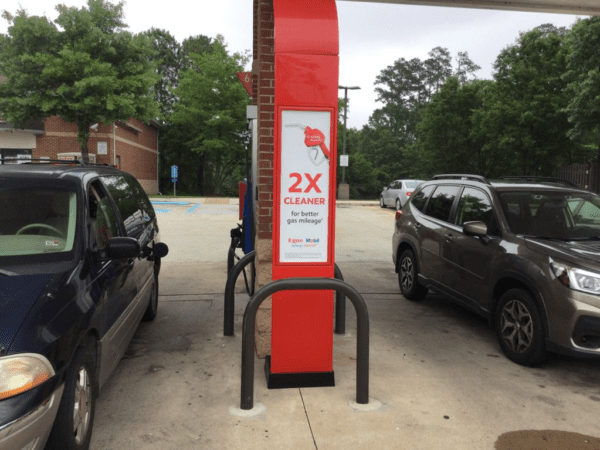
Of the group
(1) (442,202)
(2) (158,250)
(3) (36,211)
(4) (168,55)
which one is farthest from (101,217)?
(4) (168,55)

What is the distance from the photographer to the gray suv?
423cm

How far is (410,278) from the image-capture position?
23.5 feet

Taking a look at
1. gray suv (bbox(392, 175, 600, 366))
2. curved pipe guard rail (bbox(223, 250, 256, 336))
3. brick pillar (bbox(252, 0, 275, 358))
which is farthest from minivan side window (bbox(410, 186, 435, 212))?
brick pillar (bbox(252, 0, 275, 358))

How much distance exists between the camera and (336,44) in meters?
3.86

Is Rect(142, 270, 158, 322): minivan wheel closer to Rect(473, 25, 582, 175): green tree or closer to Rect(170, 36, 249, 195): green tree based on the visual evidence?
Rect(473, 25, 582, 175): green tree

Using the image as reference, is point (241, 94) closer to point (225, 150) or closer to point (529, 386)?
point (225, 150)

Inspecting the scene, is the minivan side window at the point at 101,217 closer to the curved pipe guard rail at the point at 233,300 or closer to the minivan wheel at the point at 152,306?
the curved pipe guard rail at the point at 233,300

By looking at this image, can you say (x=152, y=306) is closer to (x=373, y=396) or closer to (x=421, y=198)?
(x=373, y=396)

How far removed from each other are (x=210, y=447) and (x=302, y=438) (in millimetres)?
591

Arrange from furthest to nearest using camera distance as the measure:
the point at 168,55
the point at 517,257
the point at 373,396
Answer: the point at 168,55
the point at 517,257
the point at 373,396

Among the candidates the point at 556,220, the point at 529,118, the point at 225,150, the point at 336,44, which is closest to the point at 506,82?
the point at 529,118

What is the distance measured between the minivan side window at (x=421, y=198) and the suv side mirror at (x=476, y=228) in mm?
1684

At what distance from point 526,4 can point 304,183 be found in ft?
18.2

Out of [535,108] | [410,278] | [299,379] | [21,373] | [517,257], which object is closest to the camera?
[21,373]
